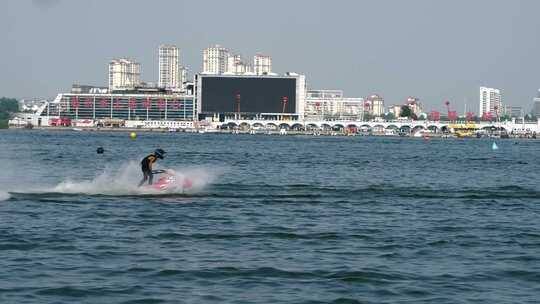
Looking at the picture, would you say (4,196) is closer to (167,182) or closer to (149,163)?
(149,163)

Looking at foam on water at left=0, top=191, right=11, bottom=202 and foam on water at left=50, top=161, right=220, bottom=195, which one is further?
foam on water at left=50, top=161, right=220, bottom=195

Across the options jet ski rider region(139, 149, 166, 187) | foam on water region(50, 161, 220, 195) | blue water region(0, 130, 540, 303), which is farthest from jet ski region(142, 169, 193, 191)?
blue water region(0, 130, 540, 303)

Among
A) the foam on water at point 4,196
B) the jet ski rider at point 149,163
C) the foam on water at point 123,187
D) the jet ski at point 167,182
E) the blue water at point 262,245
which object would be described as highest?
the jet ski rider at point 149,163

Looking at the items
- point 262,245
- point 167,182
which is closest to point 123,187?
point 167,182

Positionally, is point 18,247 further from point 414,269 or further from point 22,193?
point 22,193

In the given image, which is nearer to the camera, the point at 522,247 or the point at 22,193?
the point at 522,247

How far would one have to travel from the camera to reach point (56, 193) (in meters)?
29.9

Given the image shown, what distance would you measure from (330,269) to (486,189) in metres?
21.9

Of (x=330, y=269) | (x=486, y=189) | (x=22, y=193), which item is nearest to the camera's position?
(x=330, y=269)

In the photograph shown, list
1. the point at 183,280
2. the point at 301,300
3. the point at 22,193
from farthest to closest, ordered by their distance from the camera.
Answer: the point at 22,193, the point at 183,280, the point at 301,300

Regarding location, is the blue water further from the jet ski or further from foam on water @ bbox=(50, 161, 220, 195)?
the jet ski

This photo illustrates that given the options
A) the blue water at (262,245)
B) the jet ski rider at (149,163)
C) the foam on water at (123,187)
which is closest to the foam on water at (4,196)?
the blue water at (262,245)

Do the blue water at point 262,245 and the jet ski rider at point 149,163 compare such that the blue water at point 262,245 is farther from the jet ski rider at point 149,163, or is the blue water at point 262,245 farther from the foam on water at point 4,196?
the jet ski rider at point 149,163

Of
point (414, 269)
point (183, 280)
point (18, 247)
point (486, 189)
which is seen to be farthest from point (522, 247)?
point (486, 189)
